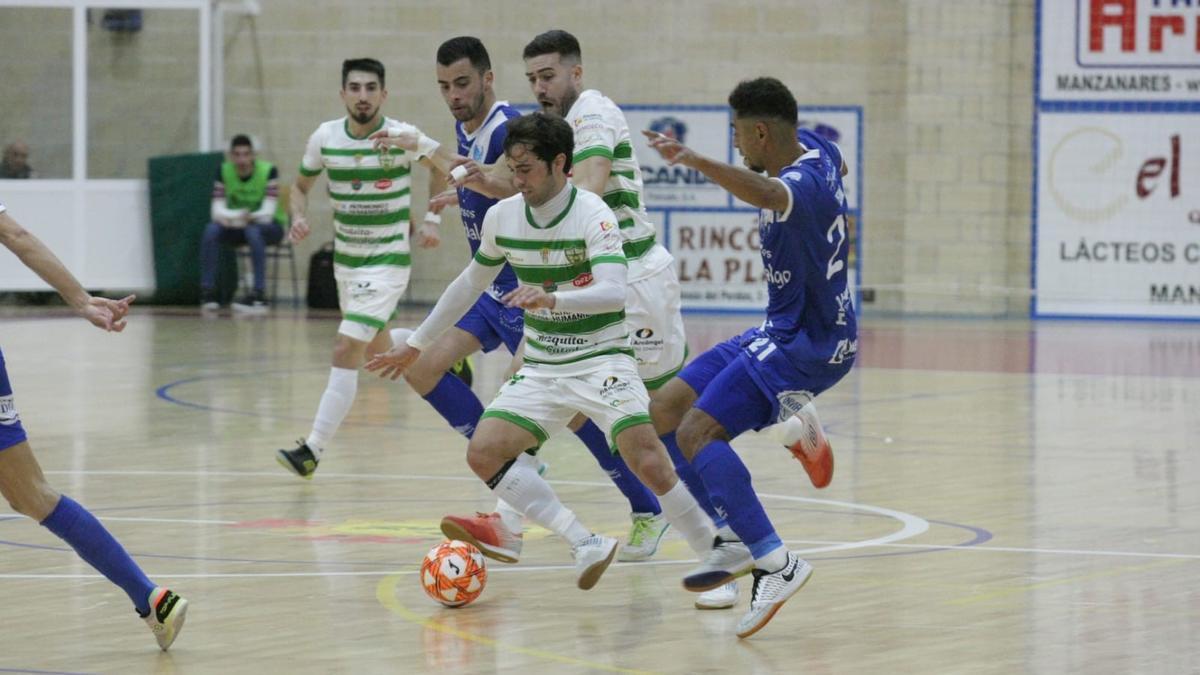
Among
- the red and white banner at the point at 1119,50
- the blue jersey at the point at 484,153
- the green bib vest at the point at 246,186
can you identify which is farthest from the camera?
the green bib vest at the point at 246,186

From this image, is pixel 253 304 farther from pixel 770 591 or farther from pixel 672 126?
pixel 770 591

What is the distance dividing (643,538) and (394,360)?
51.4 inches

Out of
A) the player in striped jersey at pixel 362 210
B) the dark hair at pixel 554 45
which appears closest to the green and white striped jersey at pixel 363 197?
the player in striped jersey at pixel 362 210

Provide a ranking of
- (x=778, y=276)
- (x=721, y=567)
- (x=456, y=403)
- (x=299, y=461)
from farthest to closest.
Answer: (x=299, y=461), (x=456, y=403), (x=778, y=276), (x=721, y=567)

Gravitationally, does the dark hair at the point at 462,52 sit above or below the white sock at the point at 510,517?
above

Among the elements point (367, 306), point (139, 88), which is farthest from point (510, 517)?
point (139, 88)

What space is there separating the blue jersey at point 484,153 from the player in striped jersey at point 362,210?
6.32 ft

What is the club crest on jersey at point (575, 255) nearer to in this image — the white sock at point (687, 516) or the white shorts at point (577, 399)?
the white shorts at point (577, 399)

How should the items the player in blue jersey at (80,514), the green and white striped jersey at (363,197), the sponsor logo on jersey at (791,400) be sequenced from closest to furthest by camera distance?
the player in blue jersey at (80,514)
the sponsor logo on jersey at (791,400)
the green and white striped jersey at (363,197)

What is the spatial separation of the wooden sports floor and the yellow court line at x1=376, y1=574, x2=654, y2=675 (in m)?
0.02

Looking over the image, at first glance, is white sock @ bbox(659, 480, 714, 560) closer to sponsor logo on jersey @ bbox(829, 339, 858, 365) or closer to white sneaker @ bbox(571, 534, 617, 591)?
white sneaker @ bbox(571, 534, 617, 591)

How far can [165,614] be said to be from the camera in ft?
18.2

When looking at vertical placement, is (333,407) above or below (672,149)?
below

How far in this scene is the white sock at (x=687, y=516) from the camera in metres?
6.46
